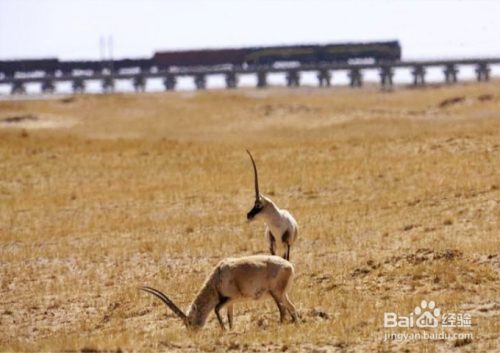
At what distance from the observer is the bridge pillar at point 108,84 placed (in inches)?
4171

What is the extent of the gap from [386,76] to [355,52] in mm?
4341

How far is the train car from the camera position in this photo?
115m

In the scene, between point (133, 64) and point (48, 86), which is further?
point (133, 64)

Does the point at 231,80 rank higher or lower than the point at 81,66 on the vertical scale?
lower

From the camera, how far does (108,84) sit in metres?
107

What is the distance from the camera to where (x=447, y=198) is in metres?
28.2

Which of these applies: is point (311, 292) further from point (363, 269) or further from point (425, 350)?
point (425, 350)

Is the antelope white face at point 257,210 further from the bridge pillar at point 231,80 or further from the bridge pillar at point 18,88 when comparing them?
the bridge pillar at point 231,80

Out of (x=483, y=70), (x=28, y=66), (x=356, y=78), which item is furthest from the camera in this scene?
(x=483, y=70)

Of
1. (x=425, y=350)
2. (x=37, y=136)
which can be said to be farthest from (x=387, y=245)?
(x=37, y=136)

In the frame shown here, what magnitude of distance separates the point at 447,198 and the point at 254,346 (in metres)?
15.9

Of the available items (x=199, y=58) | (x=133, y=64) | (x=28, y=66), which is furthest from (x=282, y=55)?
(x=28, y=66)

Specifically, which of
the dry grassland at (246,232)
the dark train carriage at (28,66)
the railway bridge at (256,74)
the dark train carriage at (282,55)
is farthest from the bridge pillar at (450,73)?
the dry grassland at (246,232)

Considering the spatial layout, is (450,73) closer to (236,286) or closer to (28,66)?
(28,66)
